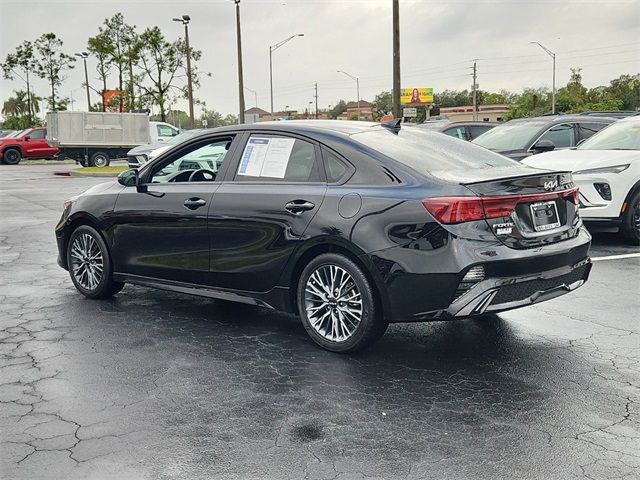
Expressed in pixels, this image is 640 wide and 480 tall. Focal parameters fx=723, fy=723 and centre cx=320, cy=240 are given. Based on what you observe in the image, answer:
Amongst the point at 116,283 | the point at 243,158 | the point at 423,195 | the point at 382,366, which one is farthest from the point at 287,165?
the point at 116,283

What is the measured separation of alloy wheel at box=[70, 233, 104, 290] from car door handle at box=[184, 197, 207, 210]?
1306 millimetres

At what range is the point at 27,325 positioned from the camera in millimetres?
6102

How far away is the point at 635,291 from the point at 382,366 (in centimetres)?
336

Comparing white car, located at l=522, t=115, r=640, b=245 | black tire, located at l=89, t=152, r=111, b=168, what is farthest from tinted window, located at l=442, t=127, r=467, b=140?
black tire, located at l=89, t=152, r=111, b=168

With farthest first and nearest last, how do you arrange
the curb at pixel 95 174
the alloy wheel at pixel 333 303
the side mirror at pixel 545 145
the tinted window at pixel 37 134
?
the tinted window at pixel 37 134
the curb at pixel 95 174
the side mirror at pixel 545 145
the alloy wheel at pixel 333 303

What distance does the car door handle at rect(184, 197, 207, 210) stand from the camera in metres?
5.96

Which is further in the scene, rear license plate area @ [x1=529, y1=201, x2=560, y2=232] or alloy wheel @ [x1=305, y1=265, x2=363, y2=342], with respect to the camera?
alloy wheel @ [x1=305, y1=265, x2=363, y2=342]

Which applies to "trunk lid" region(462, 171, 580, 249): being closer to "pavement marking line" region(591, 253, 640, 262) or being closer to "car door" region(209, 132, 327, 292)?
"car door" region(209, 132, 327, 292)

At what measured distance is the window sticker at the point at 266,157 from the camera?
18.5 feet

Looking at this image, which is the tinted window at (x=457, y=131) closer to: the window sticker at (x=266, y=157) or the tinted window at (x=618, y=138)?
the tinted window at (x=618, y=138)

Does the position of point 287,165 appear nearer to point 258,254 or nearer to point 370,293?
point 258,254

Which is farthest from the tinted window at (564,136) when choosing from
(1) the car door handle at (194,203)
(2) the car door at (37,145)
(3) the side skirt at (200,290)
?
(2) the car door at (37,145)

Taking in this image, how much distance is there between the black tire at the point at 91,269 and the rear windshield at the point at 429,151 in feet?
9.18

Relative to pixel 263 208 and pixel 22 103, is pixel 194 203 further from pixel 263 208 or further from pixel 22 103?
pixel 22 103
